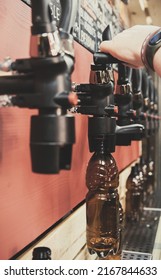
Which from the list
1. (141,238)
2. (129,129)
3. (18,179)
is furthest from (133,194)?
(18,179)

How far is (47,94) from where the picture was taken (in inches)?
20.5

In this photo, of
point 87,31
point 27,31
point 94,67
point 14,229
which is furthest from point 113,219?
point 87,31

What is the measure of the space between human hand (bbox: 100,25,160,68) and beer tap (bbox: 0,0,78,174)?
1.10 ft

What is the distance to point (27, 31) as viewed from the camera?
2.99ft

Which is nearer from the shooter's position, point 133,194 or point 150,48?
point 150,48

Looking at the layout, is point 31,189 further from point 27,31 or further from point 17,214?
point 27,31

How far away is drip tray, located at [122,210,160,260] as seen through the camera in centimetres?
162

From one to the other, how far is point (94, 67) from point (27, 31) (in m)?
0.19

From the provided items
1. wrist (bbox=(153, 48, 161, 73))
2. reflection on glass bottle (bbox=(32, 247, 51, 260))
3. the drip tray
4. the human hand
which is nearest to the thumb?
the human hand

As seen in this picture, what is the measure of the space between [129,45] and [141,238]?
4.04 feet

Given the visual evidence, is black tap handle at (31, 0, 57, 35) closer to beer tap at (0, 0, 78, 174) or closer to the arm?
beer tap at (0, 0, 78, 174)

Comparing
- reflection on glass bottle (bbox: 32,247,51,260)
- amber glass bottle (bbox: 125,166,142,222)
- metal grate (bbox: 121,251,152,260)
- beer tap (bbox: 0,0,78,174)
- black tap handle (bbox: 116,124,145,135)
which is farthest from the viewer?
amber glass bottle (bbox: 125,166,142,222)

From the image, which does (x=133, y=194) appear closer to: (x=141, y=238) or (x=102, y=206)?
Result: (x=141, y=238)

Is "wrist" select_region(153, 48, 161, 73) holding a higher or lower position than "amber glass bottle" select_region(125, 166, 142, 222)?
higher
